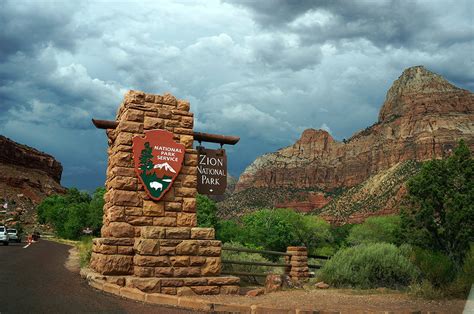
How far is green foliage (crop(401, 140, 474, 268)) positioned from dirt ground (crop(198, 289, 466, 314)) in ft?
67.7

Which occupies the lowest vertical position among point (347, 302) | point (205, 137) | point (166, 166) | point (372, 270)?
point (347, 302)

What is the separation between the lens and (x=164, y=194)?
10.2 meters

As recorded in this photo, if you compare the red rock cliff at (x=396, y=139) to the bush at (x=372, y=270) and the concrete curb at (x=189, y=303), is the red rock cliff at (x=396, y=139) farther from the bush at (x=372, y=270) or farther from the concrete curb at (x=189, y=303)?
the concrete curb at (x=189, y=303)

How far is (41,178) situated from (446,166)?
432 feet

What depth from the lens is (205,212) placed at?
149 ft

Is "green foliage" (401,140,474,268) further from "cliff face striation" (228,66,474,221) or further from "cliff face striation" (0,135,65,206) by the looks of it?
"cliff face striation" (0,135,65,206)

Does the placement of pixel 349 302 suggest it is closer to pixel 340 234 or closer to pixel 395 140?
pixel 340 234

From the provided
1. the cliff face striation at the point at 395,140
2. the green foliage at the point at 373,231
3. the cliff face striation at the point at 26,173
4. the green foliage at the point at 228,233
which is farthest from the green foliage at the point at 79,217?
the cliff face striation at the point at 395,140

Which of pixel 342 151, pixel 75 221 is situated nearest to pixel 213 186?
pixel 75 221

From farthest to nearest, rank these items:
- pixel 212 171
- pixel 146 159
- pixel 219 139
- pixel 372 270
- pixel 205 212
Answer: pixel 205 212 → pixel 372 270 → pixel 219 139 → pixel 212 171 → pixel 146 159

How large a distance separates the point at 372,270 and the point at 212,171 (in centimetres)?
564

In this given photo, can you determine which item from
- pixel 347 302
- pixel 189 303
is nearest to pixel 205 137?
pixel 189 303

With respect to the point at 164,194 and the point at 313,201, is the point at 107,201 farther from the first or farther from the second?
the point at 313,201

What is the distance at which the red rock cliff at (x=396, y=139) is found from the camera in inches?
5285
